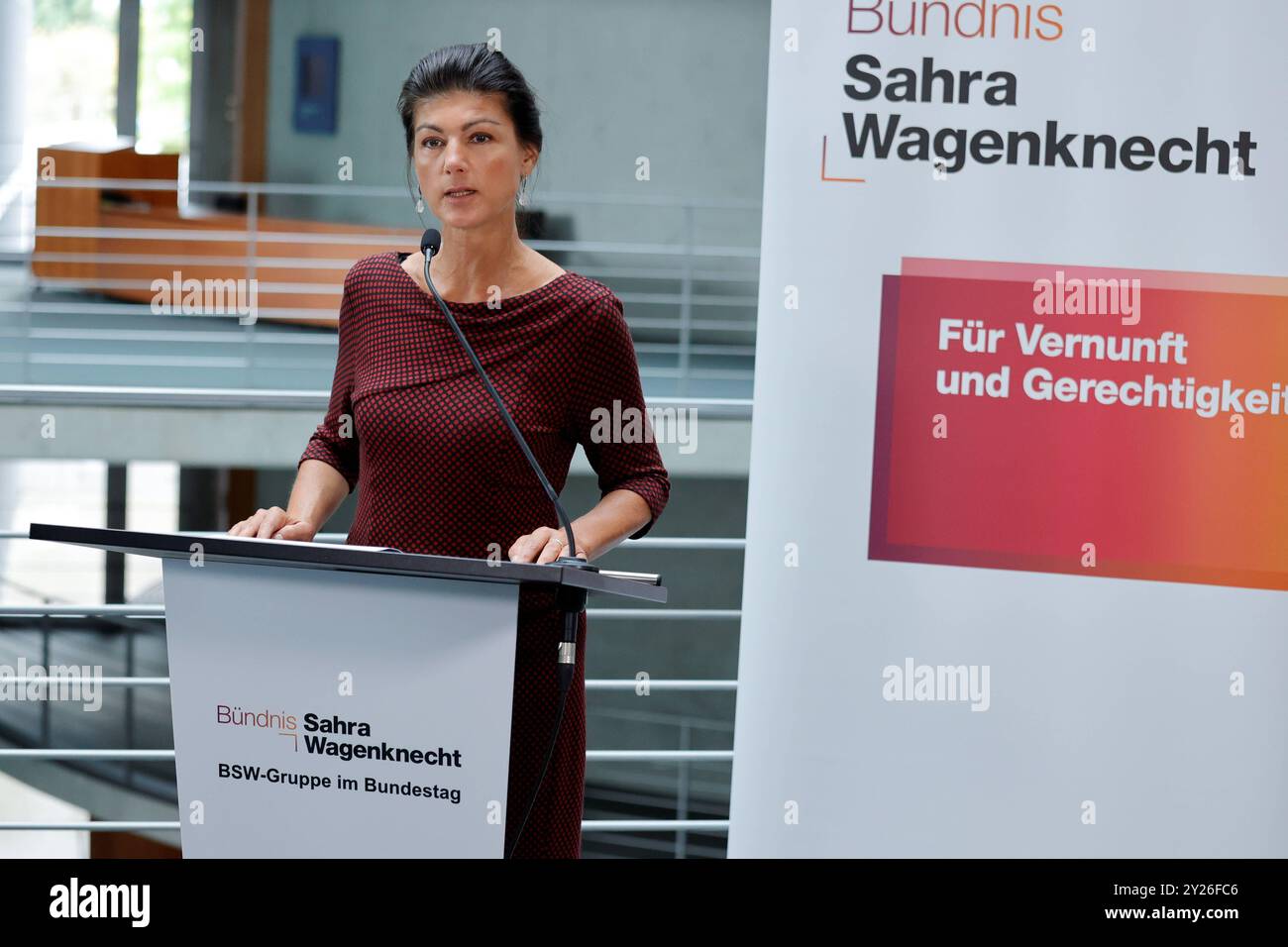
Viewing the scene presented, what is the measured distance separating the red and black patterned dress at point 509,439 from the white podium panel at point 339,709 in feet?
0.51

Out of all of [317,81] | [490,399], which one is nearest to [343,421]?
[490,399]

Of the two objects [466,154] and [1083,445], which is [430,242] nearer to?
[466,154]

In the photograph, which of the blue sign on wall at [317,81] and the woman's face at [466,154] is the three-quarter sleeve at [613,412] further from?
the blue sign on wall at [317,81]

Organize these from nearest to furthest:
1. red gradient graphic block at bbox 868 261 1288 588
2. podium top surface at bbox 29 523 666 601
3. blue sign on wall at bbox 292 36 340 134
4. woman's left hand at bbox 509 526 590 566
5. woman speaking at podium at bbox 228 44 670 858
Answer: podium top surface at bbox 29 523 666 601 → woman's left hand at bbox 509 526 590 566 → woman speaking at podium at bbox 228 44 670 858 → red gradient graphic block at bbox 868 261 1288 588 → blue sign on wall at bbox 292 36 340 134

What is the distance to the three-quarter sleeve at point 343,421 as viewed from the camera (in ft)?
4.00

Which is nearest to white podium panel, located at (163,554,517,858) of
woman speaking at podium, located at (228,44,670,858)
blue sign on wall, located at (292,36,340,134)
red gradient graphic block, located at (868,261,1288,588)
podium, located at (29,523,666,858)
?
podium, located at (29,523,666,858)

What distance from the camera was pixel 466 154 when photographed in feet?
3.63

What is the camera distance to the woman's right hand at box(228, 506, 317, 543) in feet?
3.48

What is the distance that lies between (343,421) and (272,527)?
0.18m

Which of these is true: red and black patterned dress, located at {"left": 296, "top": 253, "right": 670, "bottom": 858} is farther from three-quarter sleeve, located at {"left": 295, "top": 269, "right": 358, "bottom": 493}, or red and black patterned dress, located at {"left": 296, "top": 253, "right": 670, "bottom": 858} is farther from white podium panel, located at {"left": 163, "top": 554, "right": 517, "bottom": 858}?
white podium panel, located at {"left": 163, "top": 554, "right": 517, "bottom": 858}

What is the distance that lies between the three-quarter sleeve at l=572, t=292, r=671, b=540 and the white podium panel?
246 millimetres

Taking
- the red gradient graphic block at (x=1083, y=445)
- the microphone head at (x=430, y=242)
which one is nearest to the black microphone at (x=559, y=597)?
the microphone head at (x=430, y=242)
